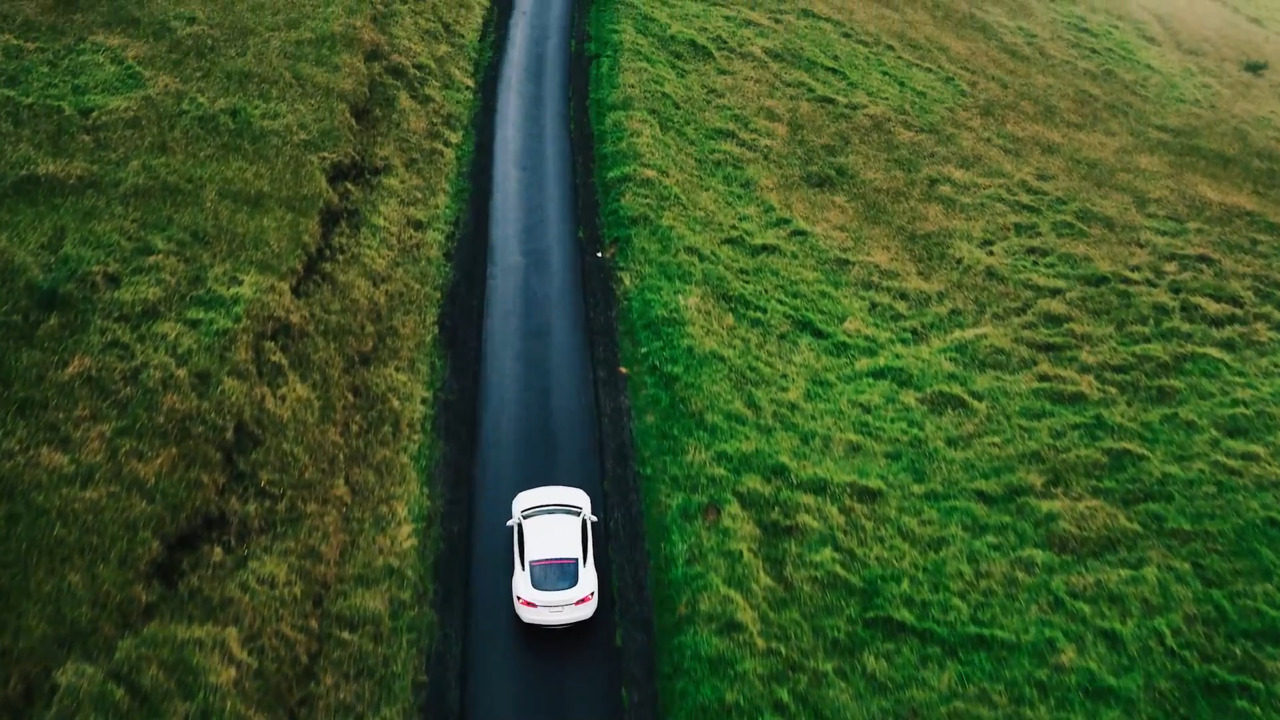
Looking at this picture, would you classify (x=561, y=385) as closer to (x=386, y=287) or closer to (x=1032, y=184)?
(x=386, y=287)

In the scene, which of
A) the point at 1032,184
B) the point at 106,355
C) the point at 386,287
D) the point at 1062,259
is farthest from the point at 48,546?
the point at 1032,184

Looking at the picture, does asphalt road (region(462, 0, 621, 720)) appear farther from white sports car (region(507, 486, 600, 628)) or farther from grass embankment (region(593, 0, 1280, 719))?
grass embankment (region(593, 0, 1280, 719))

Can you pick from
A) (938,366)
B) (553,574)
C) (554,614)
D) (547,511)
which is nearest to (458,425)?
(547,511)

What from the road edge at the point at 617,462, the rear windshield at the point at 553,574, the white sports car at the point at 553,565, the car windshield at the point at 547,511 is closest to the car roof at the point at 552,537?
the white sports car at the point at 553,565

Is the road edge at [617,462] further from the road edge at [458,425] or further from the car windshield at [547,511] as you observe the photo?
the road edge at [458,425]

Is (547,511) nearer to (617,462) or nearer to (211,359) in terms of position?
(617,462)

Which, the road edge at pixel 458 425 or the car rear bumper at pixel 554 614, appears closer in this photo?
the car rear bumper at pixel 554 614

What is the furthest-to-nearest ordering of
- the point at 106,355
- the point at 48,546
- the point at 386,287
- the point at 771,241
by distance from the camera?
the point at 771,241 < the point at 386,287 < the point at 106,355 < the point at 48,546
